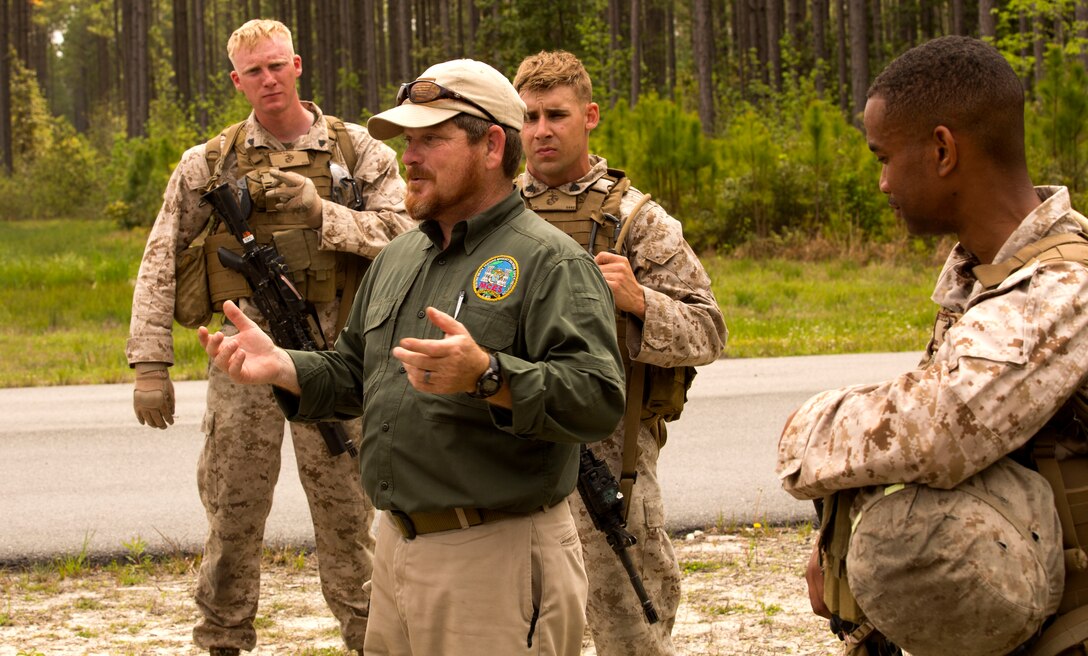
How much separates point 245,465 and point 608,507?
1641mm

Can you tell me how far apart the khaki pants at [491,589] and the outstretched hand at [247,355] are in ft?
1.67

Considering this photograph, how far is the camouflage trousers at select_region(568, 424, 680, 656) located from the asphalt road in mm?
2482

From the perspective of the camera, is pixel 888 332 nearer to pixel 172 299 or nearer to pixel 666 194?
pixel 666 194

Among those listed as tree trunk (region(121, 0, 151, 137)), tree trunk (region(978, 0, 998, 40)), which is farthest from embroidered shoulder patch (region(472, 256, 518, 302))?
tree trunk (region(121, 0, 151, 137))

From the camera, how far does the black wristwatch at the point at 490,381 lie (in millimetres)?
2586

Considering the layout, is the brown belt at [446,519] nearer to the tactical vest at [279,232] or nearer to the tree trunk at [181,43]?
the tactical vest at [279,232]

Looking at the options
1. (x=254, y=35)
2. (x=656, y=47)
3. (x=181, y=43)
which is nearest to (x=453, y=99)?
(x=254, y=35)

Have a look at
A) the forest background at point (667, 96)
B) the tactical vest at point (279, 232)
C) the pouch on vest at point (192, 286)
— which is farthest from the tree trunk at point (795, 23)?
the pouch on vest at point (192, 286)

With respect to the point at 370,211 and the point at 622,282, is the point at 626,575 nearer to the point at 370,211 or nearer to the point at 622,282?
the point at 622,282

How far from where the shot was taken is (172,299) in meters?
5.01

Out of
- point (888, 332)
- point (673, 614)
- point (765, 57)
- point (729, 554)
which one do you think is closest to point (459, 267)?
point (673, 614)

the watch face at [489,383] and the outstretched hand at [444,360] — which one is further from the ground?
the outstretched hand at [444,360]

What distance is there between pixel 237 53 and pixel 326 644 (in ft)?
7.91

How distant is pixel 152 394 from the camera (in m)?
4.81
